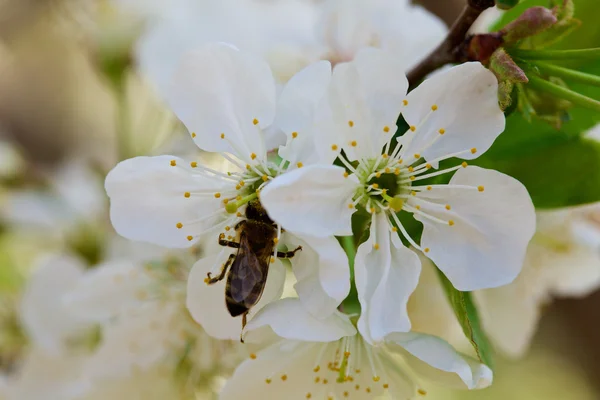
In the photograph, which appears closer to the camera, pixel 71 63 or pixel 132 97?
pixel 132 97

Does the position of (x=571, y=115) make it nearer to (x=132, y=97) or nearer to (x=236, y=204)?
(x=236, y=204)

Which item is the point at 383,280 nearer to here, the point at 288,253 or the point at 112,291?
the point at 288,253

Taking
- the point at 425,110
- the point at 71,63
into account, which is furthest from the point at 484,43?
the point at 71,63

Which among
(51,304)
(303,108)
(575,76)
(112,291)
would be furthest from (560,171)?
(51,304)

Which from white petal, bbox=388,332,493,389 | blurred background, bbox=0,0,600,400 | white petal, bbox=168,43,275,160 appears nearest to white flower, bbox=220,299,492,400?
white petal, bbox=388,332,493,389

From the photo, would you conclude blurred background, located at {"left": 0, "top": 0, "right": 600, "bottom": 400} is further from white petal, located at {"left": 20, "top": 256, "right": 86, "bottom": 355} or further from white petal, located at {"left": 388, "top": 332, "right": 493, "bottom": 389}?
white petal, located at {"left": 388, "top": 332, "right": 493, "bottom": 389}
